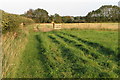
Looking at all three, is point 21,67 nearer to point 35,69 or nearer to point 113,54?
point 35,69

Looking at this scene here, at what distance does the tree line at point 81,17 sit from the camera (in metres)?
50.1

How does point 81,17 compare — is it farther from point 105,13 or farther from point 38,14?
point 38,14

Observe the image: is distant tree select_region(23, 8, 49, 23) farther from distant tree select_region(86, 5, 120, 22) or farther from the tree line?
distant tree select_region(86, 5, 120, 22)

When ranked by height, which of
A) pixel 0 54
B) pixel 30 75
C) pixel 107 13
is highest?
pixel 107 13

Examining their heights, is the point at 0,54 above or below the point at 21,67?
above

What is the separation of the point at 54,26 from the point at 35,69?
Answer: 2659 centimetres

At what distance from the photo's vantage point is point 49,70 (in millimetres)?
6324

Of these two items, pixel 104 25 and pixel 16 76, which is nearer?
pixel 16 76

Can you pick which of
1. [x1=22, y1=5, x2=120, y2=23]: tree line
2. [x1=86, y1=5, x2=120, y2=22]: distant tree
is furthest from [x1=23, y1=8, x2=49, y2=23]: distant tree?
[x1=86, y1=5, x2=120, y2=22]: distant tree

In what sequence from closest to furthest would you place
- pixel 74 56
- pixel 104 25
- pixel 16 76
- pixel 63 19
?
1. pixel 16 76
2. pixel 74 56
3. pixel 104 25
4. pixel 63 19

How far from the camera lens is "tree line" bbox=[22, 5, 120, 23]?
5012cm

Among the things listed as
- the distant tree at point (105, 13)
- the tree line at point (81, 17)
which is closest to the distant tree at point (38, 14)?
the tree line at point (81, 17)

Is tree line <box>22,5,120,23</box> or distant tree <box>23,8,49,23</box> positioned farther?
distant tree <box>23,8,49,23</box>

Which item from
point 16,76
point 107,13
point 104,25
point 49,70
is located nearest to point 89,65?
point 49,70
